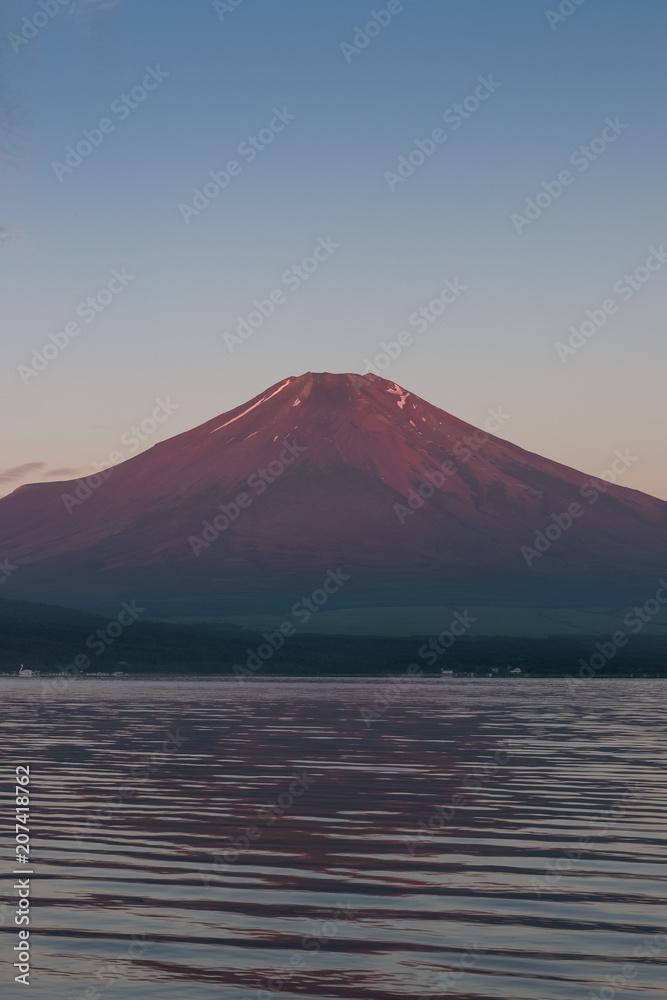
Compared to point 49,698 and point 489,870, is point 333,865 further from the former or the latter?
point 49,698

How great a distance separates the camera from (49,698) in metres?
62.5

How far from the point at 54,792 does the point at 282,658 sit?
101 meters

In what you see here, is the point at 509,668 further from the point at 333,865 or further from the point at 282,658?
the point at 333,865

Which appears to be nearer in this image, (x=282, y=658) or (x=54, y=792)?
(x=54, y=792)

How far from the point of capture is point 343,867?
1867 cm

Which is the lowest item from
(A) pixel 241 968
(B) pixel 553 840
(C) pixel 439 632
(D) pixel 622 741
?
(A) pixel 241 968

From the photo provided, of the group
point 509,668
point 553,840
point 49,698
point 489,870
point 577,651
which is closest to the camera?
point 489,870

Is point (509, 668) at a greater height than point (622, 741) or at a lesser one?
greater

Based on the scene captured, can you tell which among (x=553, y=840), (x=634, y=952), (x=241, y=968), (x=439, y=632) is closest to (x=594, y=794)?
(x=553, y=840)

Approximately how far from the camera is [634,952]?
14.3 meters

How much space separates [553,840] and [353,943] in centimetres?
711

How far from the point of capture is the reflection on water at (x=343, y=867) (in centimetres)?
1350

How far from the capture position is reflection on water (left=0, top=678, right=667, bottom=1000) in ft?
44.3

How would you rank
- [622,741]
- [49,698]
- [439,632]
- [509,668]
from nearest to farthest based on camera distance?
[622,741] → [49,698] → [509,668] → [439,632]
